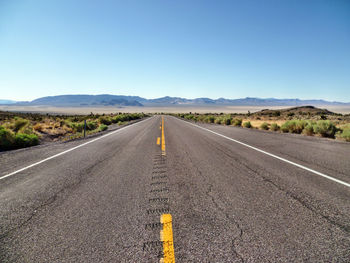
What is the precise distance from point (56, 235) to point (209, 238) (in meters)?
1.86

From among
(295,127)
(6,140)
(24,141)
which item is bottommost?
(24,141)

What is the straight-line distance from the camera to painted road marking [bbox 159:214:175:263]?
6.17ft

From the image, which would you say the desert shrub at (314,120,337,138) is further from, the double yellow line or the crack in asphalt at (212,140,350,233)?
the double yellow line

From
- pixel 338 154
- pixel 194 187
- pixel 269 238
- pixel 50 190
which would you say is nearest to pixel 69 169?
pixel 50 190

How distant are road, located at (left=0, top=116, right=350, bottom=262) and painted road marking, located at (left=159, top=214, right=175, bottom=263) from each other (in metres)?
0.01

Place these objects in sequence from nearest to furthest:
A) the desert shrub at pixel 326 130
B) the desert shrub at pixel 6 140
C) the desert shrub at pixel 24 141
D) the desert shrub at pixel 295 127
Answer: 1. the desert shrub at pixel 6 140
2. the desert shrub at pixel 24 141
3. the desert shrub at pixel 326 130
4. the desert shrub at pixel 295 127

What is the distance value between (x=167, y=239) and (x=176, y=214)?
56cm

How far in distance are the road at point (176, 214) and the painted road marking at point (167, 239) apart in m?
0.01

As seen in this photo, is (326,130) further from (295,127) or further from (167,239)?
(167,239)

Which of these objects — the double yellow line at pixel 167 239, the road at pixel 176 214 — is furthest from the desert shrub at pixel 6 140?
the double yellow line at pixel 167 239

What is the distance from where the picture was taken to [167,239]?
2170mm

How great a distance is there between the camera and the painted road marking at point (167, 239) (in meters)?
1.88

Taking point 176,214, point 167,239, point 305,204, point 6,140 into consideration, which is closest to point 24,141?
point 6,140

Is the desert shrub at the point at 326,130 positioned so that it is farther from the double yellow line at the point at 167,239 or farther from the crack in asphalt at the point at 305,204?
the double yellow line at the point at 167,239
